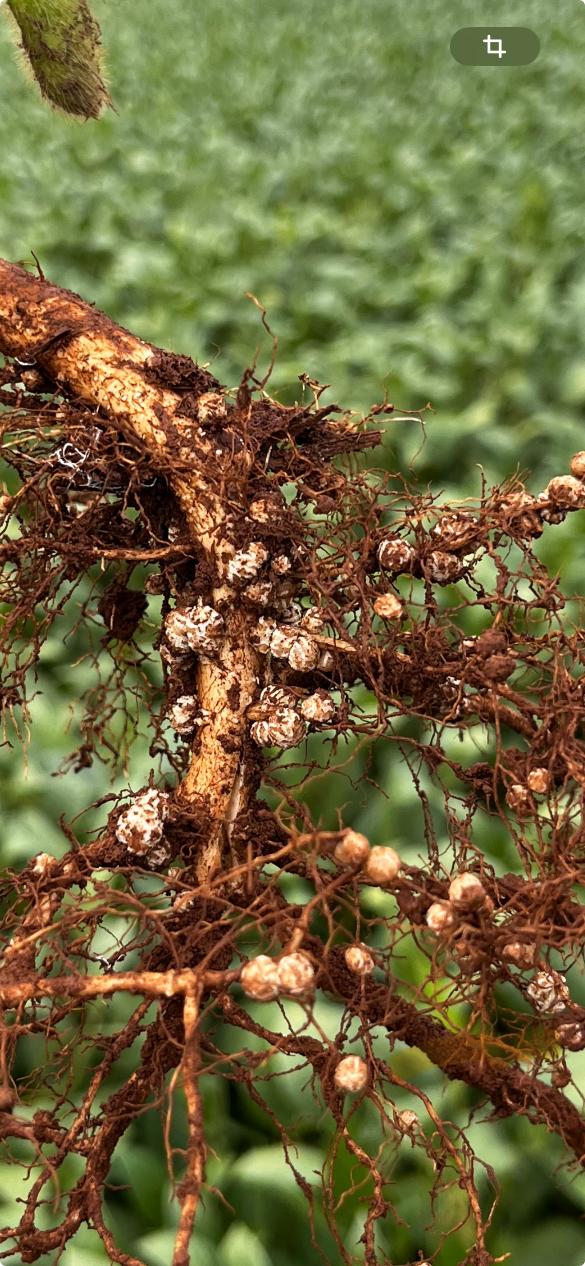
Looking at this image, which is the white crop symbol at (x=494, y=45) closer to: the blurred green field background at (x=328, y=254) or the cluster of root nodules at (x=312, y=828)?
the blurred green field background at (x=328, y=254)

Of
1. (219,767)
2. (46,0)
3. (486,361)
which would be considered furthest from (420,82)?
(219,767)

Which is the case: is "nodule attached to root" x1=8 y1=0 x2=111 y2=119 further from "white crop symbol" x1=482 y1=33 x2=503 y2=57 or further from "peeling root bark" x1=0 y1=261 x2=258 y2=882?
"white crop symbol" x1=482 y1=33 x2=503 y2=57

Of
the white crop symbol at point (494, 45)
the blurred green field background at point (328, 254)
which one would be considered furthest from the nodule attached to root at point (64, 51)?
the white crop symbol at point (494, 45)

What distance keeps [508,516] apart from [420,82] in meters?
4.51

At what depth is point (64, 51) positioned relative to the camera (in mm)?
861

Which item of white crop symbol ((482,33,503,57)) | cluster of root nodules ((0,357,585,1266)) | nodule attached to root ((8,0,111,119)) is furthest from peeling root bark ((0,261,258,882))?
white crop symbol ((482,33,503,57))

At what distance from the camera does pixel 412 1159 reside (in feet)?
3.07

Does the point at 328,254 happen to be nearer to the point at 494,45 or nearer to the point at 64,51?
the point at 494,45

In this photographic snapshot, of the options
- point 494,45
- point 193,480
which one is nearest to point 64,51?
point 193,480

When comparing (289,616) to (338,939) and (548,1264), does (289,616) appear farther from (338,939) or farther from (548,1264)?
(548,1264)

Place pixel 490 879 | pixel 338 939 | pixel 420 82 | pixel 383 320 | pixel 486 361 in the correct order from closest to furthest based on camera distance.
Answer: pixel 490 879
pixel 338 939
pixel 486 361
pixel 383 320
pixel 420 82

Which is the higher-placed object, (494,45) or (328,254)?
(328,254)

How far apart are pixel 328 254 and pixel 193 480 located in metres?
2.51

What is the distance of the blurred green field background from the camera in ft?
3.00
